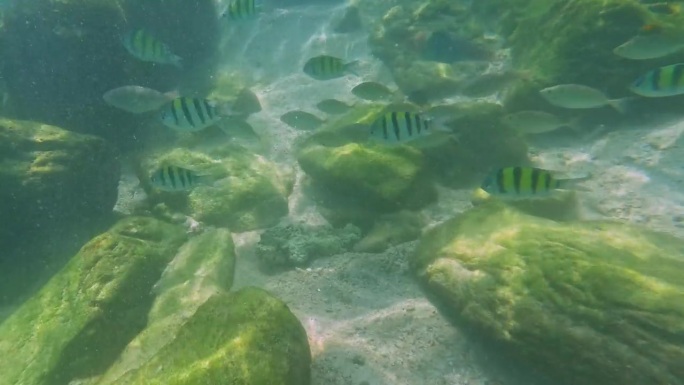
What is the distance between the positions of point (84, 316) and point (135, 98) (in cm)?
352

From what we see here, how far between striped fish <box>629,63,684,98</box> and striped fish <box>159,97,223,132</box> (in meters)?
4.97

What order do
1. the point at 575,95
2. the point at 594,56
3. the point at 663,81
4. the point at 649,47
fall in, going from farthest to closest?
1. the point at 594,56
2. the point at 649,47
3. the point at 575,95
4. the point at 663,81

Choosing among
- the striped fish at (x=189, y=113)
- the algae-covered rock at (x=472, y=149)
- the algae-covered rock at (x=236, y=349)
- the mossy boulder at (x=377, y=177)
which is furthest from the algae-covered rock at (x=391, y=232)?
the striped fish at (x=189, y=113)

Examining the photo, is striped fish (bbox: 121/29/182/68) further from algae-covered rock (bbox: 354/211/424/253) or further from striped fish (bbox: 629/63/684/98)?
striped fish (bbox: 629/63/684/98)

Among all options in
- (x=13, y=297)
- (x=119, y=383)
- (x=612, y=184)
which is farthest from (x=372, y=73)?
(x=119, y=383)

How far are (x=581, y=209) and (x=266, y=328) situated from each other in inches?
185

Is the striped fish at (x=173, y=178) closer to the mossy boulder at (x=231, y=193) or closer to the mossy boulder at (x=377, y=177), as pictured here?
the mossy boulder at (x=231, y=193)

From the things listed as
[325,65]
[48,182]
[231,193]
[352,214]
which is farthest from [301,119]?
[48,182]

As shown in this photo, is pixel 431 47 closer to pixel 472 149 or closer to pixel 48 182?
pixel 472 149

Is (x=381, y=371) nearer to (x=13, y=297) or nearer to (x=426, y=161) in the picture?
(x=426, y=161)

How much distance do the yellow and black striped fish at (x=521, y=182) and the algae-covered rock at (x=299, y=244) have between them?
2417 mm

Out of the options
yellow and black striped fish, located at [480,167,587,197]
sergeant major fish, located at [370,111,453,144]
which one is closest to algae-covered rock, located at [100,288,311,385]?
sergeant major fish, located at [370,111,453,144]

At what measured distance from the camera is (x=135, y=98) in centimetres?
658

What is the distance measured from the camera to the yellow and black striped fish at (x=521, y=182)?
398 cm
